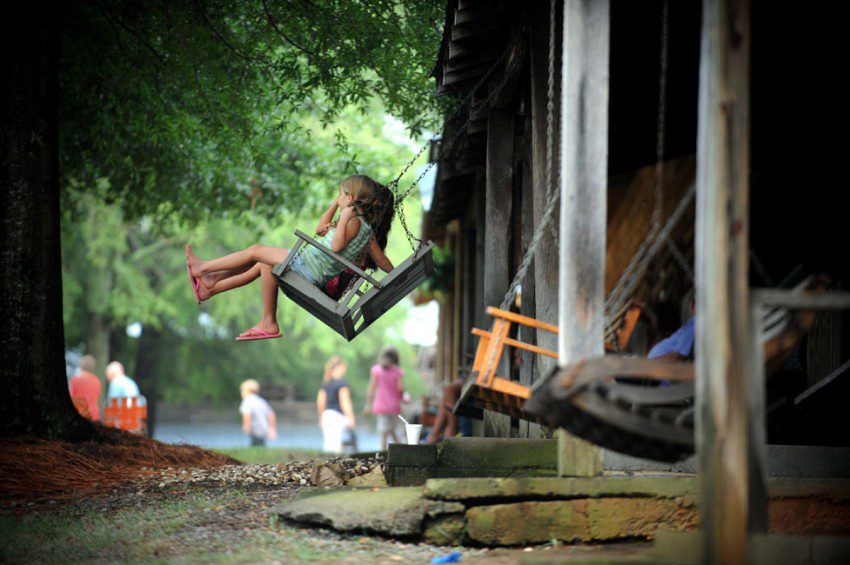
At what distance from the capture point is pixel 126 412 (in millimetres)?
14477

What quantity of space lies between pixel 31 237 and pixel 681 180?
20.0 feet

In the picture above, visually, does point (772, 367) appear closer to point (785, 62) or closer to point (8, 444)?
point (785, 62)

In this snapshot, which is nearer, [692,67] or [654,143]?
[692,67]

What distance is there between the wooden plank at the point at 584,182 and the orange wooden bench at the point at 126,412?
1059cm

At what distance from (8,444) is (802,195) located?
21.6 feet

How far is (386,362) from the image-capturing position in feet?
52.6

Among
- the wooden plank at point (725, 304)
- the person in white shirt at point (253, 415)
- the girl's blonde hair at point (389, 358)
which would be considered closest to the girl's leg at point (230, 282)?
the wooden plank at point (725, 304)

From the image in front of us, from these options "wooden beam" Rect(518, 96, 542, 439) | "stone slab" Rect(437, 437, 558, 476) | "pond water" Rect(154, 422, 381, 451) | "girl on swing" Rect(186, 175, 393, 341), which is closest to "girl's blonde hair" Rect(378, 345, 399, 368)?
"wooden beam" Rect(518, 96, 542, 439)

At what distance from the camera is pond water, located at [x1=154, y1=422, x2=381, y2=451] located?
31.5 meters

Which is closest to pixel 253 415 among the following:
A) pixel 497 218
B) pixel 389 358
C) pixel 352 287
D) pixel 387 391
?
pixel 389 358

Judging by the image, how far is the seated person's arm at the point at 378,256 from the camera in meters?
7.38

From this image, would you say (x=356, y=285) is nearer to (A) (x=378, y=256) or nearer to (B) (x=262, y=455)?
(A) (x=378, y=256)

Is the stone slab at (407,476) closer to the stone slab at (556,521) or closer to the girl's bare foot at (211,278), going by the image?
the stone slab at (556,521)

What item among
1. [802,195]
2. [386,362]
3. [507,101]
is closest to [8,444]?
[507,101]
